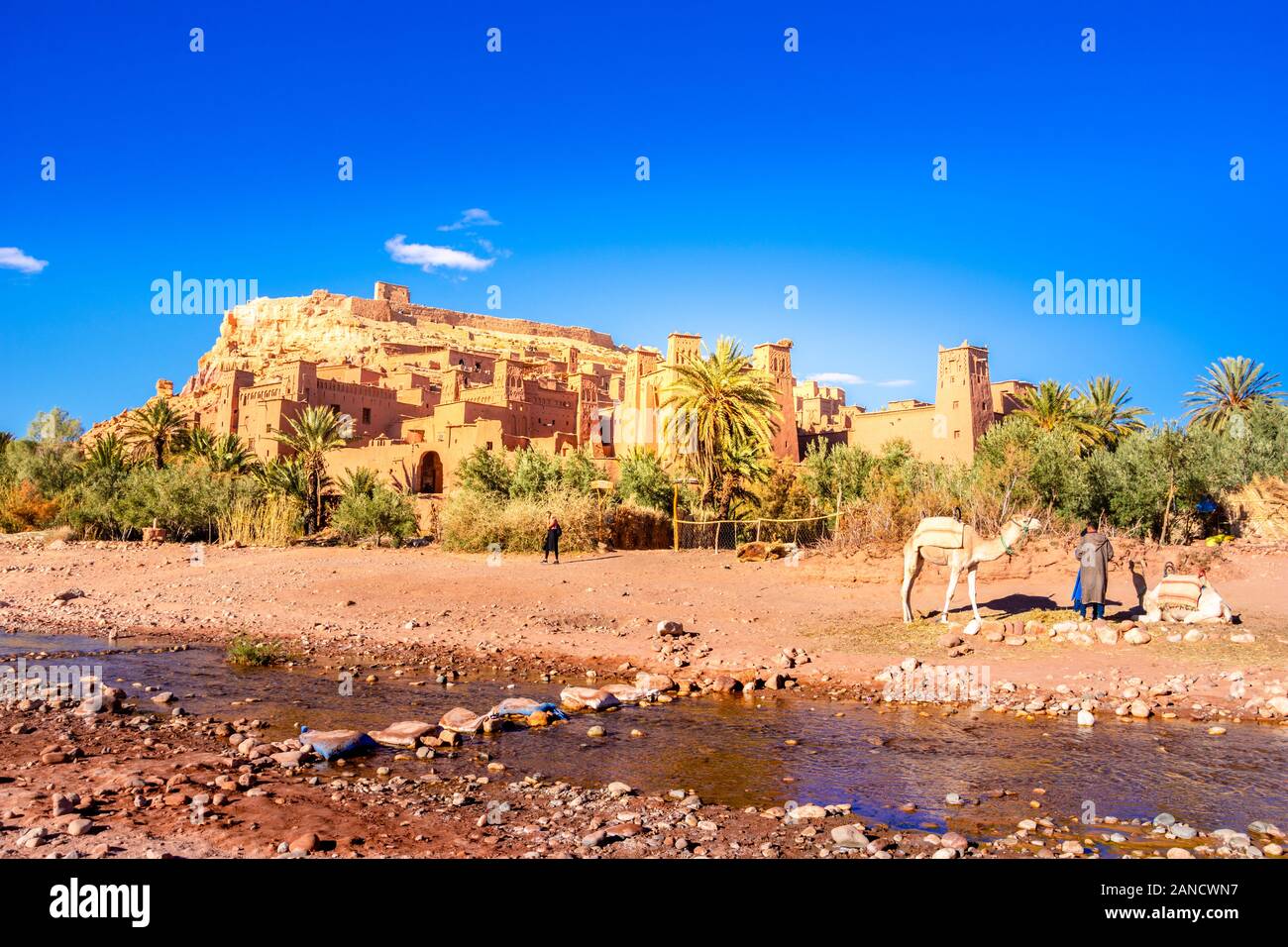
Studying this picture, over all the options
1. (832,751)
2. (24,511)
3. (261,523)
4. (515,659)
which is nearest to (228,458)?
(24,511)

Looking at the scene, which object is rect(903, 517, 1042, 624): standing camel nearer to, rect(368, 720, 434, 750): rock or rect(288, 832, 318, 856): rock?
rect(368, 720, 434, 750): rock

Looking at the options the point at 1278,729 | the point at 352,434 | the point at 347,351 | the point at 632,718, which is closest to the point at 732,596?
the point at 632,718

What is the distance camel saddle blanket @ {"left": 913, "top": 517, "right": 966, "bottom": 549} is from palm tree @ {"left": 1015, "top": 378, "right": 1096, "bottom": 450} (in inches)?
936

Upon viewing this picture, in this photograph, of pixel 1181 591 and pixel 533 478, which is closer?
pixel 1181 591

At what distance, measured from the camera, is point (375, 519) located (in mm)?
29516

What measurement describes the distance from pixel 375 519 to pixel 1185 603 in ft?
79.5

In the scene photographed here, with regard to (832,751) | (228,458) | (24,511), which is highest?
(228,458)

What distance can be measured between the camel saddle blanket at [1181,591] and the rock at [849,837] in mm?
9594

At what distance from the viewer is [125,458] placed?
159 feet

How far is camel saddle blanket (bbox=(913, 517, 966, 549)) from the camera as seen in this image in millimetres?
12727

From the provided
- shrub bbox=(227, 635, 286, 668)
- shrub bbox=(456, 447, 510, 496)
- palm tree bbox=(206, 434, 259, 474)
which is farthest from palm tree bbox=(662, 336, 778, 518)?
palm tree bbox=(206, 434, 259, 474)

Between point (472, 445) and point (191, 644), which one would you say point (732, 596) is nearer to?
point (191, 644)

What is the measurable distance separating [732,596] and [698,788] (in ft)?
32.7

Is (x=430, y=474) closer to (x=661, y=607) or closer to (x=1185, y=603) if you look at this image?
(x=661, y=607)
